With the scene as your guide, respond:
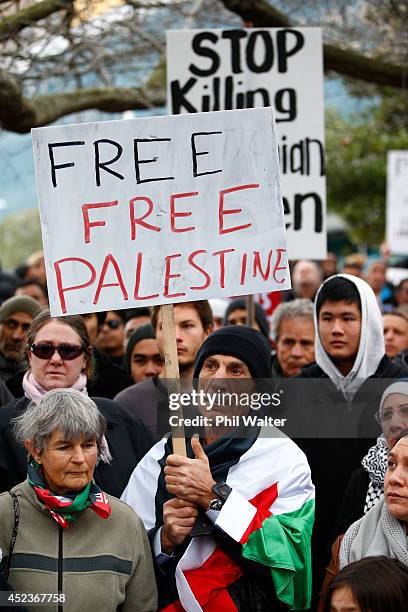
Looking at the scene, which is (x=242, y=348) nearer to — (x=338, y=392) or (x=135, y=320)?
(x=338, y=392)

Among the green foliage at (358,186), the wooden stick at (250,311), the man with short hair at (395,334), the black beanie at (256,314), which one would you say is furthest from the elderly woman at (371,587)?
the green foliage at (358,186)

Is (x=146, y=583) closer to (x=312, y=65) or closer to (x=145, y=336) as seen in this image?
(x=145, y=336)

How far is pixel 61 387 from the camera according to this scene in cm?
451

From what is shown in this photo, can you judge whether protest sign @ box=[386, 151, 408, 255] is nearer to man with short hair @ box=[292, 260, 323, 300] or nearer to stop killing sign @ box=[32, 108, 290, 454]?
man with short hair @ box=[292, 260, 323, 300]

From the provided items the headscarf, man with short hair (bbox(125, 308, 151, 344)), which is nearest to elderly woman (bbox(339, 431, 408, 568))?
the headscarf

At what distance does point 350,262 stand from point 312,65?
6.42 metres

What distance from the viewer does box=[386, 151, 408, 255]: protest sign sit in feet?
35.7

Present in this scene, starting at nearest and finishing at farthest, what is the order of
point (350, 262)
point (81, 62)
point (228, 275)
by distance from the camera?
point (228, 275) → point (81, 62) → point (350, 262)

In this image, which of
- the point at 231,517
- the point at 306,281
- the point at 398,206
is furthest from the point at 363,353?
the point at 398,206

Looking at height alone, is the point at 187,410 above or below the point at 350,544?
above

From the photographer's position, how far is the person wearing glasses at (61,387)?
420cm

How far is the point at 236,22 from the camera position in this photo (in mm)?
10078

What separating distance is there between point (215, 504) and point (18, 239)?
3906 centimetres

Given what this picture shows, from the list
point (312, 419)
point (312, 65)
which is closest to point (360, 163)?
point (312, 65)
